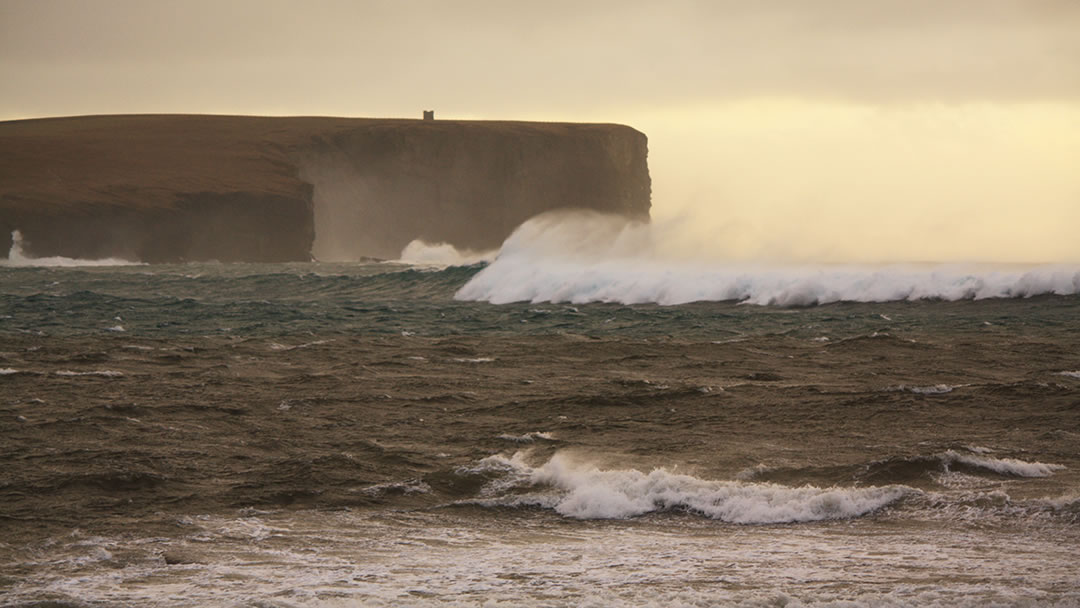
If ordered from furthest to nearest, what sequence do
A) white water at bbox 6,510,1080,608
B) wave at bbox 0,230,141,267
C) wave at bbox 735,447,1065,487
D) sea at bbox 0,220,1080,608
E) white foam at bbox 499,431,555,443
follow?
wave at bbox 0,230,141,267
white foam at bbox 499,431,555,443
wave at bbox 735,447,1065,487
sea at bbox 0,220,1080,608
white water at bbox 6,510,1080,608

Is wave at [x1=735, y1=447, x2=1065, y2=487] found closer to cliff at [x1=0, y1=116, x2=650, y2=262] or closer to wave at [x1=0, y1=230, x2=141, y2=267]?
wave at [x1=0, y1=230, x2=141, y2=267]

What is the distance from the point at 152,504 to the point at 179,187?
79446mm

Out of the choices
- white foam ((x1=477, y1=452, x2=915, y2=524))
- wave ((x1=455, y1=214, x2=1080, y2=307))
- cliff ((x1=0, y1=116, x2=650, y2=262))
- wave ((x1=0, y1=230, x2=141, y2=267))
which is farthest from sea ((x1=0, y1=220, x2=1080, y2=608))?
cliff ((x1=0, y1=116, x2=650, y2=262))

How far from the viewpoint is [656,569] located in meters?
7.19

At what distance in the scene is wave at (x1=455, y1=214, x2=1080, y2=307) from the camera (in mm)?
28141

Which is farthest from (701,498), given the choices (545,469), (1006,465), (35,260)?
(35,260)

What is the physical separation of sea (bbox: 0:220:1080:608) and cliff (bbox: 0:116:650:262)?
61015 mm

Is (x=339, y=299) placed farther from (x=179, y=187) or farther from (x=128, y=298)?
(x=179, y=187)

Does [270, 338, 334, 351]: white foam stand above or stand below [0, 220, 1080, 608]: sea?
below

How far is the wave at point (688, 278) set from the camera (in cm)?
2814

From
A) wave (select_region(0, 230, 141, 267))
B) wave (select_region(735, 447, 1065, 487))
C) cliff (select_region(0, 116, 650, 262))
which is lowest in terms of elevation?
wave (select_region(0, 230, 141, 267))

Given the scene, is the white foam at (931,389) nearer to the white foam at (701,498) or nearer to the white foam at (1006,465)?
the white foam at (1006,465)

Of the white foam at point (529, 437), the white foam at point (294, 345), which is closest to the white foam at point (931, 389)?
the white foam at point (529, 437)

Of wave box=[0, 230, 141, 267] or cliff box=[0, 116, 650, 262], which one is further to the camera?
cliff box=[0, 116, 650, 262]
